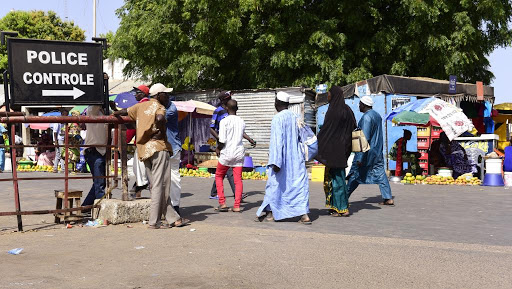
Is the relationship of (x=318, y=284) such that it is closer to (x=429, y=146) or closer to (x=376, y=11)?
(x=429, y=146)

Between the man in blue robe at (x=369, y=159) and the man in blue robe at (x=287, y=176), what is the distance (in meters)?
1.96

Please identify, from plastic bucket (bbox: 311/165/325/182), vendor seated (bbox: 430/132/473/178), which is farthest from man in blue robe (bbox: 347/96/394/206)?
vendor seated (bbox: 430/132/473/178)

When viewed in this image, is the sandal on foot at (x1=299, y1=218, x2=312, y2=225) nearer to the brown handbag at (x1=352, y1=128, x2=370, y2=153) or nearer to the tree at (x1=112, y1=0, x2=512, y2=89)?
the brown handbag at (x1=352, y1=128, x2=370, y2=153)

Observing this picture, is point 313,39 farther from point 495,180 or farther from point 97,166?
point 97,166

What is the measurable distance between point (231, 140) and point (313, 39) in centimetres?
1389

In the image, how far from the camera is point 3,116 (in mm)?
7773

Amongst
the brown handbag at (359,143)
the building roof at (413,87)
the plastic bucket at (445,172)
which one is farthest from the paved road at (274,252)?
the building roof at (413,87)

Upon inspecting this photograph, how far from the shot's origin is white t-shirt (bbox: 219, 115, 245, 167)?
32.0ft

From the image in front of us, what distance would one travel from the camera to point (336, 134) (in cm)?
923

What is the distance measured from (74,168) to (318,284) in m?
17.0

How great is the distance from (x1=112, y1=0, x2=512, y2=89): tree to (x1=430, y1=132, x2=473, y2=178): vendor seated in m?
6.21

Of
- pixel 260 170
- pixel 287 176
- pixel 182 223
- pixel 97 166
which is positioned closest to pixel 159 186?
pixel 182 223

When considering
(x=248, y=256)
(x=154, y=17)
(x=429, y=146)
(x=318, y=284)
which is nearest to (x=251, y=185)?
(x=429, y=146)

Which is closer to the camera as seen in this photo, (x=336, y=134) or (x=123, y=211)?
(x=123, y=211)
